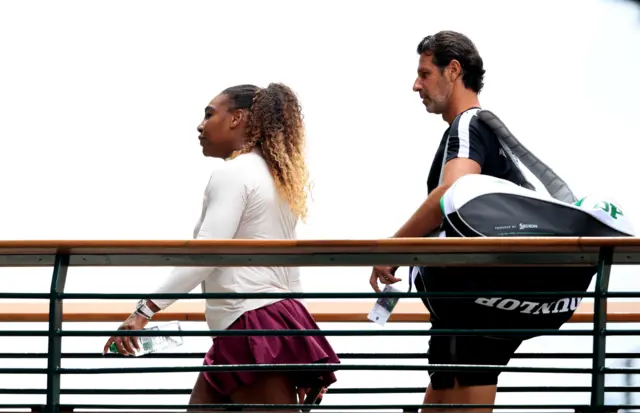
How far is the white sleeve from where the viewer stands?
10.1ft

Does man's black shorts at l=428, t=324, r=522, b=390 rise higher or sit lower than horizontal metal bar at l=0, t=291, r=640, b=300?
lower

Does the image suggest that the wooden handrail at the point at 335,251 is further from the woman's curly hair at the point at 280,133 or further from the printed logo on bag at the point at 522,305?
the woman's curly hair at the point at 280,133

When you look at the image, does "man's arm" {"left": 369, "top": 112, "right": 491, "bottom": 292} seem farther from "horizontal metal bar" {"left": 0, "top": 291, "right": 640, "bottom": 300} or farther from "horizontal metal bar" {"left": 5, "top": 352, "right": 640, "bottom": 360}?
"horizontal metal bar" {"left": 5, "top": 352, "right": 640, "bottom": 360}

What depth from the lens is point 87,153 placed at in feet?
26.2

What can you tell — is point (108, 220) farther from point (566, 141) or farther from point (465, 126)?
point (465, 126)

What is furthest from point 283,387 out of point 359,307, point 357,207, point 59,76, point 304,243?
point 59,76

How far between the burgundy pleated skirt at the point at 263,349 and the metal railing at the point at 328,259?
146 millimetres

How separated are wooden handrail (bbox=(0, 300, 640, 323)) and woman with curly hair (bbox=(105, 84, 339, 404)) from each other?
0.66 meters

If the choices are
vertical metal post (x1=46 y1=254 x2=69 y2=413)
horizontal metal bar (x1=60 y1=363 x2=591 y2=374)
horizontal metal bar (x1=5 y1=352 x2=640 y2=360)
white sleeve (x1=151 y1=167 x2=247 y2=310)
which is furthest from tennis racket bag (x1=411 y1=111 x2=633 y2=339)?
vertical metal post (x1=46 y1=254 x2=69 y2=413)

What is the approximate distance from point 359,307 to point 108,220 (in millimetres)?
4068

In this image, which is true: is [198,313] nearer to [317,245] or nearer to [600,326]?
[317,245]

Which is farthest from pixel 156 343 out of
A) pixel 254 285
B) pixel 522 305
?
pixel 522 305

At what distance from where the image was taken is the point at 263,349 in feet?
10.1

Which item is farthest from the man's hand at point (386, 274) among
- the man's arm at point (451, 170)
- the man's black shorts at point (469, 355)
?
the man's black shorts at point (469, 355)
